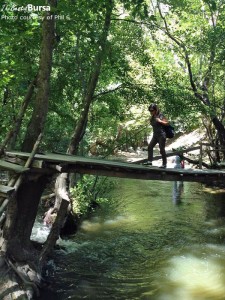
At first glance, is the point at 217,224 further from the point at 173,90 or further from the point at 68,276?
the point at 68,276

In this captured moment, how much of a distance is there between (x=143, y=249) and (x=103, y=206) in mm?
5175

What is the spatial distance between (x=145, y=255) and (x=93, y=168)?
371 cm

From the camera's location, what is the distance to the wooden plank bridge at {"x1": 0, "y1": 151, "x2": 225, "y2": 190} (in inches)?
292

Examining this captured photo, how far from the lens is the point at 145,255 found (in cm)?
1068

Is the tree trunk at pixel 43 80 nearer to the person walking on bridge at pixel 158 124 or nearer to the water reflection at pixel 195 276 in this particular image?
the person walking on bridge at pixel 158 124

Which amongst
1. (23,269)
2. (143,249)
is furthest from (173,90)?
(23,269)

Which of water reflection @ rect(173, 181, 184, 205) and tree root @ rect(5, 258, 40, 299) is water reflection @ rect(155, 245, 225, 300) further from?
water reflection @ rect(173, 181, 184, 205)

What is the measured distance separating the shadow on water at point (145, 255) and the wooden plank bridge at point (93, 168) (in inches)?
98.1

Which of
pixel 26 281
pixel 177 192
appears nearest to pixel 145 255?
pixel 26 281

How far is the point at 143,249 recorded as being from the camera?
1118cm

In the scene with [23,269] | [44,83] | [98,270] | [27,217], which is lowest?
[98,270]

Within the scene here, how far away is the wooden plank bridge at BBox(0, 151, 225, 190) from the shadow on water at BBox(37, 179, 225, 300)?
2.49 meters

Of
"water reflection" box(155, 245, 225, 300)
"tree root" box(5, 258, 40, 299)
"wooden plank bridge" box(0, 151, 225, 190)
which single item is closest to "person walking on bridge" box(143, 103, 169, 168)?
"wooden plank bridge" box(0, 151, 225, 190)

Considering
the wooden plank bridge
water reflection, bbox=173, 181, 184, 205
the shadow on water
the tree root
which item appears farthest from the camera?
water reflection, bbox=173, 181, 184, 205
